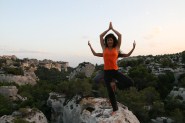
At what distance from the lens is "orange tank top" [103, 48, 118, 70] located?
12469mm

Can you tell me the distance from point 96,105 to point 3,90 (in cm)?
4966

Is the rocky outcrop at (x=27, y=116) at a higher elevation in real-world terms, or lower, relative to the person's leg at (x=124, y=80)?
lower

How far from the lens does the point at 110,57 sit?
12.5 meters

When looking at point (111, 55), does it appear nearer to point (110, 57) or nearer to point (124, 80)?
point (110, 57)

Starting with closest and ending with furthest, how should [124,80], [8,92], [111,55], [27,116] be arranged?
[111,55] < [124,80] < [27,116] < [8,92]

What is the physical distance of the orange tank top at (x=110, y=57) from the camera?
40.9 ft

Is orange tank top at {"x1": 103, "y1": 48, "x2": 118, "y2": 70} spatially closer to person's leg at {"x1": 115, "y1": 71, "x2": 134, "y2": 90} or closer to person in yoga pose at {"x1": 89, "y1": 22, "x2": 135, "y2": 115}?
person in yoga pose at {"x1": 89, "y1": 22, "x2": 135, "y2": 115}

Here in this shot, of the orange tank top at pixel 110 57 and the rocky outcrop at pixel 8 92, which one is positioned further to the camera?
the rocky outcrop at pixel 8 92

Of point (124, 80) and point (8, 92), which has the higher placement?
point (124, 80)

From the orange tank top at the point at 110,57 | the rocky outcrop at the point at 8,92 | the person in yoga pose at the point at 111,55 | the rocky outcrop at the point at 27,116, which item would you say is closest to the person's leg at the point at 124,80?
the person in yoga pose at the point at 111,55

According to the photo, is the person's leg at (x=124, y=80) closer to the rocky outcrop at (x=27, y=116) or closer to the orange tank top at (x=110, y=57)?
the orange tank top at (x=110, y=57)

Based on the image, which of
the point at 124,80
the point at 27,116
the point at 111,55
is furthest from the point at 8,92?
the point at 111,55

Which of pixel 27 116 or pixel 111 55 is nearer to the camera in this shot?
pixel 111 55

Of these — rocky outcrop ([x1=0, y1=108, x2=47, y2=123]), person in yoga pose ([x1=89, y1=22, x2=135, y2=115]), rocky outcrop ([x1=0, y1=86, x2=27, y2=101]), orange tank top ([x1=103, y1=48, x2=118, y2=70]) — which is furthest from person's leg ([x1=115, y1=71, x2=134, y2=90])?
rocky outcrop ([x1=0, y1=86, x2=27, y2=101])
